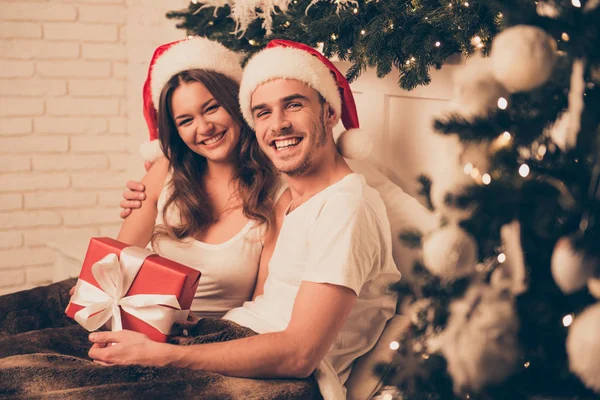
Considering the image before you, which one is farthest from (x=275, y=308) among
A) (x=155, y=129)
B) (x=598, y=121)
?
(x=598, y=121)

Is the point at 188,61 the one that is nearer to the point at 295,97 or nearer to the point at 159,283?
the point at 295,97

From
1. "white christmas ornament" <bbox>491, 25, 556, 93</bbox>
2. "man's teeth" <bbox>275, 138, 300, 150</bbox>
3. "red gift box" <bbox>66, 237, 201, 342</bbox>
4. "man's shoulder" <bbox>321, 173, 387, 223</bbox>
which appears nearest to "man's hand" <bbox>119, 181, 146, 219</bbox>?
"red gift box" <bbox>66, 237, 201, 342</bbox>

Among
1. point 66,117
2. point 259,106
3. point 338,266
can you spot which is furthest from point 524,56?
point 66,117

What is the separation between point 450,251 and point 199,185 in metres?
1.43

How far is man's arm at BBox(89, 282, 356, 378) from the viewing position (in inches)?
57.2

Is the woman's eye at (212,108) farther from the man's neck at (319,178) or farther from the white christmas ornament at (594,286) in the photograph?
the white christmas ornament at (594,286)

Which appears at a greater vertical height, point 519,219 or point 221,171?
point 519,219

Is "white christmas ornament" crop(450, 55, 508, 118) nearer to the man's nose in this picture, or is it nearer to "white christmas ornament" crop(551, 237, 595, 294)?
"white christmas ornament" crop(551, 237, 595, 294)

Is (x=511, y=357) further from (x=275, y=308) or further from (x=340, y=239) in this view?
(x=275, y=308)

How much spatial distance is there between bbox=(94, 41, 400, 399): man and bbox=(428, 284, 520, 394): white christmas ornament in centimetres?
64

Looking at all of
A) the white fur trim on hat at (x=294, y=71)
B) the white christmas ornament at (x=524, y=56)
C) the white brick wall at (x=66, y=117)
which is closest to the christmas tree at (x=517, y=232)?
the white christmas ornament at (x=524, y=56)

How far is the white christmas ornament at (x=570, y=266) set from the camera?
2.46ft

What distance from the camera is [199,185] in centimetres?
215

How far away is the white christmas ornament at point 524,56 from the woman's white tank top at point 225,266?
4.08ft
